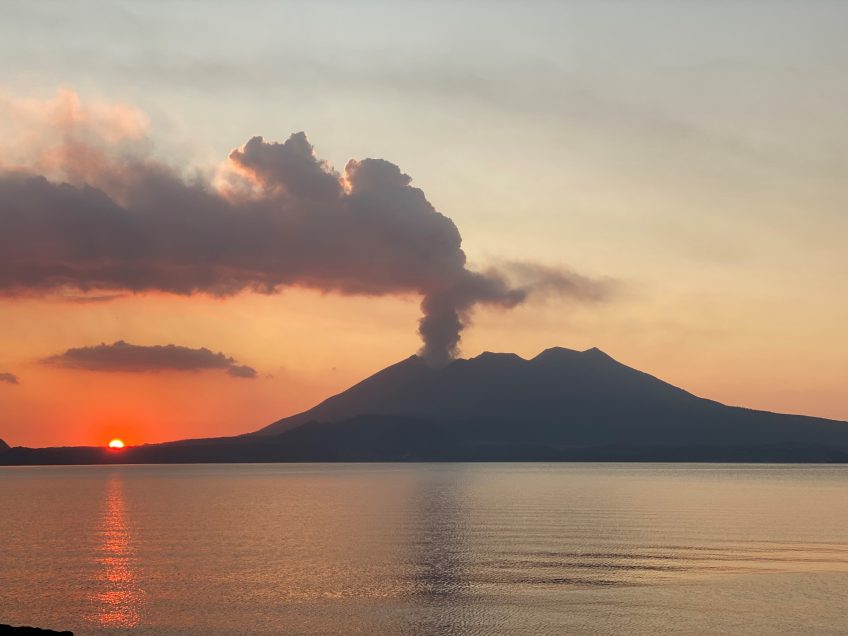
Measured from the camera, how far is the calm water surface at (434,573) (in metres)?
53.3

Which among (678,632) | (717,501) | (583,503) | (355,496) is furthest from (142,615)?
(355,496)

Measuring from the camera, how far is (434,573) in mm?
70688

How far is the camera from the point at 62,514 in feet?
463

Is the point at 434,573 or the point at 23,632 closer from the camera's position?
the point at 23,632

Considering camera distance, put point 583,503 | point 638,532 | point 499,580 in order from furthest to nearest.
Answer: point 583,503, point 638,532, point 499,580

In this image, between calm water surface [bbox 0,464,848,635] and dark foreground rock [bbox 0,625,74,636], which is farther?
calm water surface [bbox 0,464,848,635]

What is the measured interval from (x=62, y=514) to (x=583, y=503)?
78779mm

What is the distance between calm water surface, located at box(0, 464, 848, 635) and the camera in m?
53.3

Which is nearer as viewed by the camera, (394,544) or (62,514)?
(394,544)

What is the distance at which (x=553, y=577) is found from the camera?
66875 millimetres

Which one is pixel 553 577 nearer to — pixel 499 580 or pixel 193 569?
pixel 499 580

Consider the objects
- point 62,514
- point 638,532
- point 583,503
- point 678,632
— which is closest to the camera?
point 678,632

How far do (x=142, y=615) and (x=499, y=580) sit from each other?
2411 cm

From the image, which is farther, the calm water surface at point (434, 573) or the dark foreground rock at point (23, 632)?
the calm water surface at point (434, 573)
